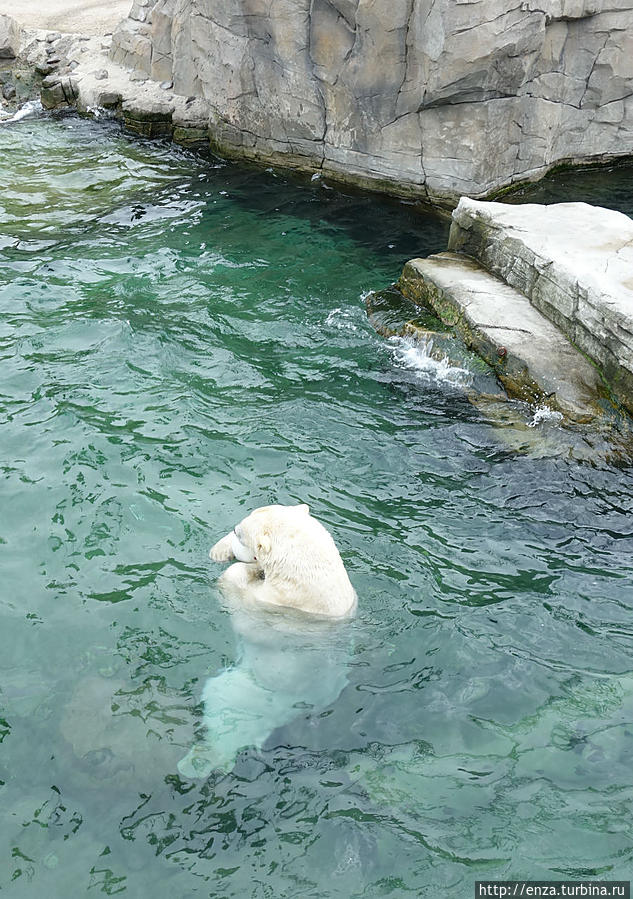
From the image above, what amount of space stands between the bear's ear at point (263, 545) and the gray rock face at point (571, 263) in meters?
3.90

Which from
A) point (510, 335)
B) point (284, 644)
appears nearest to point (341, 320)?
point (510, 335)

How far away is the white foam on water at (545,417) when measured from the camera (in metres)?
7.36

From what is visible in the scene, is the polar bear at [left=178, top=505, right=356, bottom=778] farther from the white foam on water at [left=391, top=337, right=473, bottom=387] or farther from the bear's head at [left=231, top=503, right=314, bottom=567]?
the white foam on water at [left=391, top=337, right=473, bottom=387]

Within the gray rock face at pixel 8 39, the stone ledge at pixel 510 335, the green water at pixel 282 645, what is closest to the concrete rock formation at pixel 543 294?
the stone ledge at pixel 510 335

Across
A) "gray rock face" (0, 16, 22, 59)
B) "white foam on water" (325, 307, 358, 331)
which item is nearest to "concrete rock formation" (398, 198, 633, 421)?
"white foam on water" (325, 307, 358, 331)

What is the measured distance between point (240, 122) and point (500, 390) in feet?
28.3

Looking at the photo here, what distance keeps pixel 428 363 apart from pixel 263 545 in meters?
4.18

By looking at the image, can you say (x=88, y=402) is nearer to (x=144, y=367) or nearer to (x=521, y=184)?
(x=144, y=367)

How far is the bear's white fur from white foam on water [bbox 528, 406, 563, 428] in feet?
10.2

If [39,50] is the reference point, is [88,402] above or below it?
below

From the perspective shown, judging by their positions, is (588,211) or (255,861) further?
(588,211)

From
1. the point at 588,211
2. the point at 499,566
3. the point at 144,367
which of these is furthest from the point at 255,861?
the point at 588,211

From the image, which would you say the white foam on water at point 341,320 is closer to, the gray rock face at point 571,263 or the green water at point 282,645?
the green water at point 282,645

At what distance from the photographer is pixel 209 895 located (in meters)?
3.88
